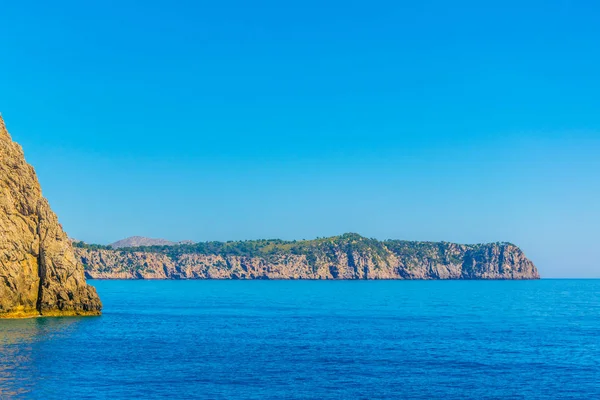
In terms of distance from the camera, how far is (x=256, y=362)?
71.8 meters

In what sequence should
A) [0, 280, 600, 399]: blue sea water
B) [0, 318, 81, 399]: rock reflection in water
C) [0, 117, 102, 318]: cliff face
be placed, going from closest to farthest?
1. [0, 318, 81, 399]: rock reflection in water
2. [0, 280, 600, 399]: blue sea water
3. [0, 117, 102, 318]: cliff face

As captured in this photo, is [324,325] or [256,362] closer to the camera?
[256,362]

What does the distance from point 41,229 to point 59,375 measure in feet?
166

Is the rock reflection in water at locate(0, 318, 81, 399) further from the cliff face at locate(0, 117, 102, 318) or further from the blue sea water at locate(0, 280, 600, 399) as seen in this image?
the cliff face at locate(0, 117, 102, 318)

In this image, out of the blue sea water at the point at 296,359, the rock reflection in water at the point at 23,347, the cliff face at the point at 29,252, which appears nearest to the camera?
the rock reflection in water at the point at 23,347

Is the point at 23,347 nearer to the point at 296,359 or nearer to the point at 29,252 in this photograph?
the point at 29,252

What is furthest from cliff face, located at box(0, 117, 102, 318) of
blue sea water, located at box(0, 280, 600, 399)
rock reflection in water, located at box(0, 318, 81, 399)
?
blue sea water, located at box(0, 280, 600, 399)

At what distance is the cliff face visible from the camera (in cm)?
10100

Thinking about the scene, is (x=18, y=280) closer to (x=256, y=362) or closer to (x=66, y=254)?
(x=66, y=254)

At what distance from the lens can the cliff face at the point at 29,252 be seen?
101 meters

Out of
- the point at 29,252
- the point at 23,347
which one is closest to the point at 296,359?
the point at 23,347

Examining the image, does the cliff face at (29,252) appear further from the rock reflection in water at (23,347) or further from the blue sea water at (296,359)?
the blue sea water at (296,359)

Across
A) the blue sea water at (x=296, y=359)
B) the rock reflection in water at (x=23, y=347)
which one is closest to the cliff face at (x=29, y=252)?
the rock reflection in water at (x=23, y=347)

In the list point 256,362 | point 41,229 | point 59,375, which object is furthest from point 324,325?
point 59,375
